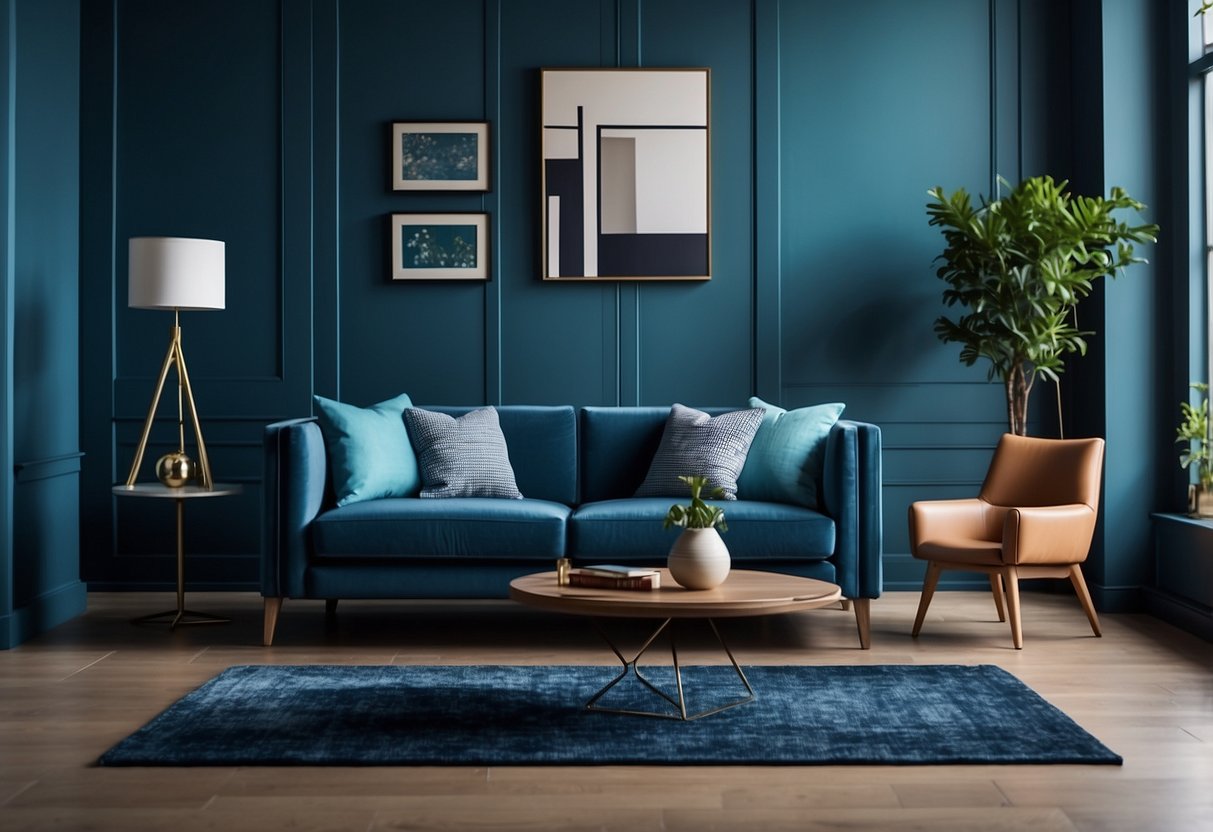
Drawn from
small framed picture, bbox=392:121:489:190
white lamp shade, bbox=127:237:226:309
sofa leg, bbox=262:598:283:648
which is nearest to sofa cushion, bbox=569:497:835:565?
sofa leg, bbox=262:598:283:648

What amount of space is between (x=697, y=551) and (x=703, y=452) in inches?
53.0

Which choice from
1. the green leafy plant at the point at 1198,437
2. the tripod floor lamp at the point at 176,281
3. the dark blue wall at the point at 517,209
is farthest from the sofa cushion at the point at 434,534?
the green leafy plant at the point at 1198,437

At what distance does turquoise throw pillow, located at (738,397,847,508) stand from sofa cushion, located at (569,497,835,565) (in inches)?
7.2

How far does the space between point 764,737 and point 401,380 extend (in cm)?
281

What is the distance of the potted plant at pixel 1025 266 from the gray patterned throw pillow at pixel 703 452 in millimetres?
991

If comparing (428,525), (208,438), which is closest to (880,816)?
(428,525)

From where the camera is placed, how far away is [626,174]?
16.9ft

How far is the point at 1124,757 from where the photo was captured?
2740mm

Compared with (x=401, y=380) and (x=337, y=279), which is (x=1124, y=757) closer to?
(x=401, y=380)

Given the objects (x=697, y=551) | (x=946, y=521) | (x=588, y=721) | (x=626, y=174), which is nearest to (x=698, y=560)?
(x=697, y=551)

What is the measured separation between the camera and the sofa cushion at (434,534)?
3986 mm

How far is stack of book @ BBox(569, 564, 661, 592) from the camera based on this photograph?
3096 millimetres

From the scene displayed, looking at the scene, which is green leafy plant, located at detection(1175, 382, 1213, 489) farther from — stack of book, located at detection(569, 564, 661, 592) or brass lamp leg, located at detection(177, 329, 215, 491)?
brass lamp leg, located at detection(177, 329, 215, 491)

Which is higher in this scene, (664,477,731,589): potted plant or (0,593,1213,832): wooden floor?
(664,477,731,589): potted plant
